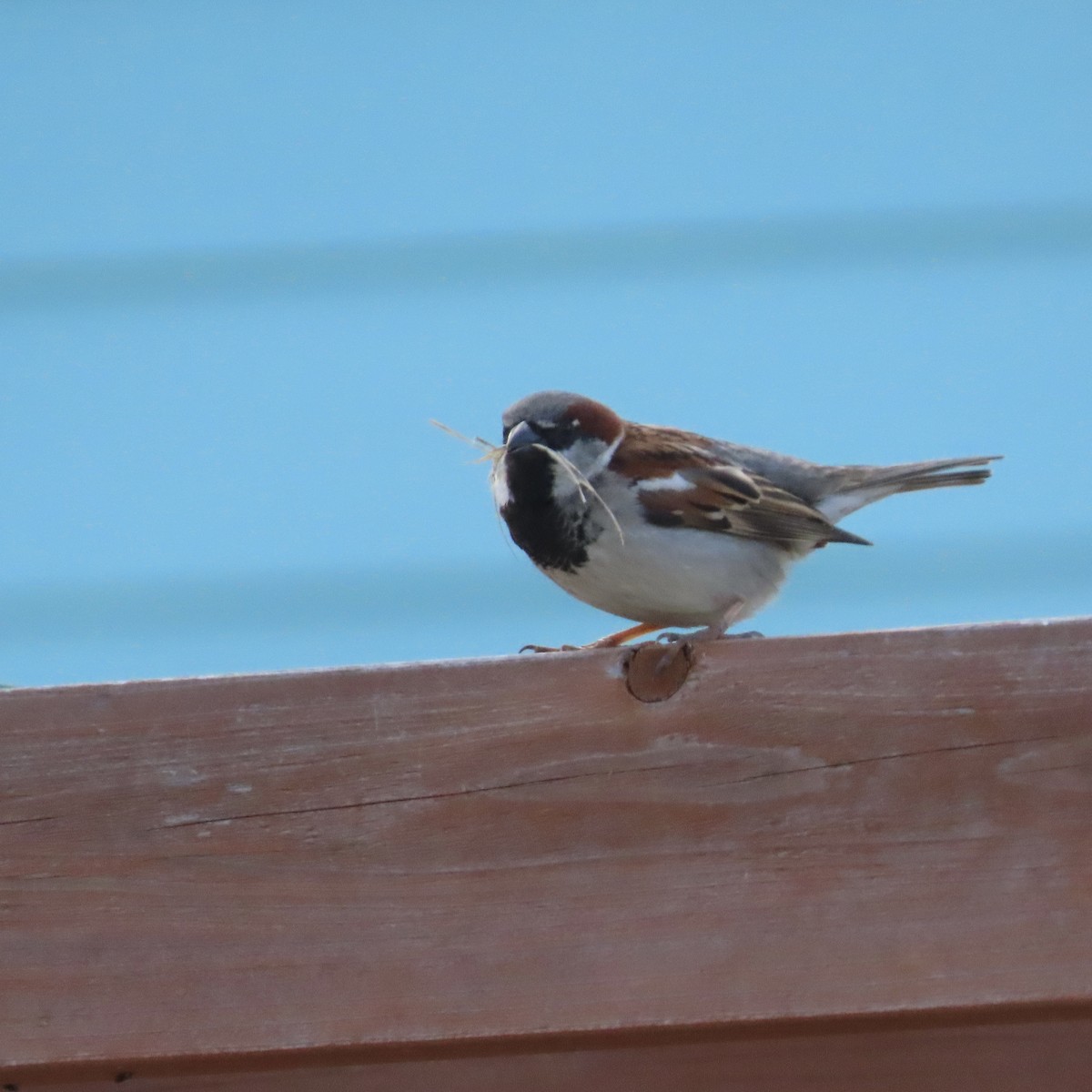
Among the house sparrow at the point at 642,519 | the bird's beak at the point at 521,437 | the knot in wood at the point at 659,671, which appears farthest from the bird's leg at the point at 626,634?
the knot in wood at the point at 659,671

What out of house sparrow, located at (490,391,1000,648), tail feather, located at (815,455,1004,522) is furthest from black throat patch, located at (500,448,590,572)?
tail feather, located at (815,455,1004,522)

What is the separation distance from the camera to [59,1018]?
111cm

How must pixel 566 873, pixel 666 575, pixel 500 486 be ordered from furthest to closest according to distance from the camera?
pixel 500 486 → pixel 666 575 → pixel 566 873

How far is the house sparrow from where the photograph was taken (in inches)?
70.7

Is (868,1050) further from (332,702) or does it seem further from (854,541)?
(854,541)

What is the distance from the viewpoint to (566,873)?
1.14 meters

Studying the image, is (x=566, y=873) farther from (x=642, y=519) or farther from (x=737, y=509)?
(x=737, y=509)

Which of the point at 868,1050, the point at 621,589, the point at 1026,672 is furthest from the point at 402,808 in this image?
the point at 621,589

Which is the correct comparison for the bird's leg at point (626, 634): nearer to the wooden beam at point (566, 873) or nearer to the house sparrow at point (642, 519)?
the house sparrow at point (642, 519)

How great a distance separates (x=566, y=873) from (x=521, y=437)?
82 centimetres

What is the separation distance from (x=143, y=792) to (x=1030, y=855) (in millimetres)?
724

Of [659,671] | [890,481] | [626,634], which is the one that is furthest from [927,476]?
[659,671]

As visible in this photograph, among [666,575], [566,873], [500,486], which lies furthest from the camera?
[500,486]

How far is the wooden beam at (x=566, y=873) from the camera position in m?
1.10
